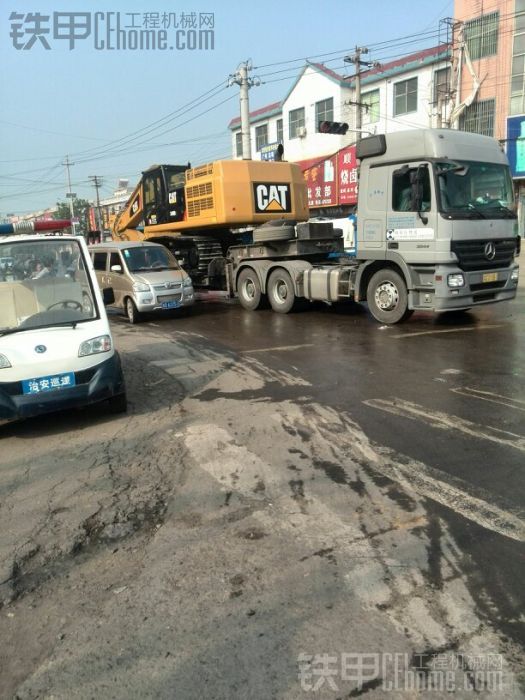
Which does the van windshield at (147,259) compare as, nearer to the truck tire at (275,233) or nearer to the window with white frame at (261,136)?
the truck tire at (275,233)

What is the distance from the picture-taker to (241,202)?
45.5 ft

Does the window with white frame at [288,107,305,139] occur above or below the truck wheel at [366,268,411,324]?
above

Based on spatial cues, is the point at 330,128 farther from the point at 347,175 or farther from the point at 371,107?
the point at 371,107

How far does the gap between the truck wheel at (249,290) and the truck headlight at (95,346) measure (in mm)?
7953

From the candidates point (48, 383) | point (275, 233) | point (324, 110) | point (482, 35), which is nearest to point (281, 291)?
point (275, 233)

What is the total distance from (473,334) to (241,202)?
689cm

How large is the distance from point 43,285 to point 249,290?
27.1 feet

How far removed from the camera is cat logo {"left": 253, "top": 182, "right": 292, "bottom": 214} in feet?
45.8

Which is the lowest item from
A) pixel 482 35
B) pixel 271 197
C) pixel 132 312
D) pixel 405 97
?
pixel 132 312

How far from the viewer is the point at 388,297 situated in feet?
34.3

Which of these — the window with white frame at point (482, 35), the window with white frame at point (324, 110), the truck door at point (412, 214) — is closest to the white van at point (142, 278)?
the truck door at point (412, 214)

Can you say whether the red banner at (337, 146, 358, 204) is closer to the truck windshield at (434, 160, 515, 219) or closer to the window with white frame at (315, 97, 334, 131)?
the window with white frame at (315, 97, 334, 131)

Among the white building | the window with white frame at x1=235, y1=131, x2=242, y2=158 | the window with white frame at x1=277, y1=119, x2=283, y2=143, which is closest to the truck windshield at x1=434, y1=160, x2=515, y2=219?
the white building

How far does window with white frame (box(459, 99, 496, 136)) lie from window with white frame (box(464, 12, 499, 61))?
2.11m
